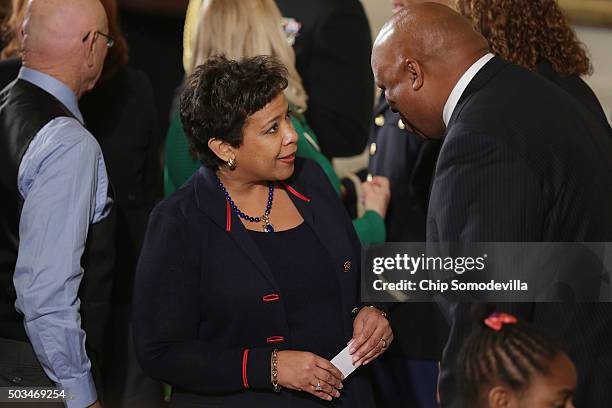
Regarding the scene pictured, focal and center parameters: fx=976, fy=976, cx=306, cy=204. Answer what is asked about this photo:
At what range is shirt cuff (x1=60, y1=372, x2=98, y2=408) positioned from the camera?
248 centimetres

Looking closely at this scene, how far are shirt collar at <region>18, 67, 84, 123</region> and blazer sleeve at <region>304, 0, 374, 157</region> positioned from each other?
4.12ft

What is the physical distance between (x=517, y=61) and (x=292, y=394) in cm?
117

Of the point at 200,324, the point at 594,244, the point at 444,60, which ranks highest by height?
the point at 444,60

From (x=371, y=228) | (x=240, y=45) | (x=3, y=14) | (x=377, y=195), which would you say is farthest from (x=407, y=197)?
(x=3, y=14)

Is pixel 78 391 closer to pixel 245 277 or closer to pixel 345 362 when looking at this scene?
pixel 245 277

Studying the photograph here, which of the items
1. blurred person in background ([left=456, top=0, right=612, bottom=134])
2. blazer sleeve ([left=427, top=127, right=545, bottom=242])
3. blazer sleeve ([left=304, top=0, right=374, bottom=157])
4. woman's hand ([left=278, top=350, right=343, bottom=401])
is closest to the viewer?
blazer sleeve ([left=427, top=127, right=545, bottom=242])

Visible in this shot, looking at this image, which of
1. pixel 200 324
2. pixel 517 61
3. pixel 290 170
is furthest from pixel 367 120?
pixel 200 324

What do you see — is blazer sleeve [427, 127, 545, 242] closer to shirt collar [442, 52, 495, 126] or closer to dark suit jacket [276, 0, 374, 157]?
shirt collar [442, 52, 495, 126]

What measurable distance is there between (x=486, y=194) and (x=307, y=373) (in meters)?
0.65

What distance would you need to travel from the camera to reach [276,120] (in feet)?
8.32

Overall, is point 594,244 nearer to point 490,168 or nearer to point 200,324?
point 490,168

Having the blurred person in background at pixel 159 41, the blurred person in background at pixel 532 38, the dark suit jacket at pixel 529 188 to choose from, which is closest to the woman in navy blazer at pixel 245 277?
the dark suit jacket at pixel 529 188

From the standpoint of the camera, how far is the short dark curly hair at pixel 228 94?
2.49m

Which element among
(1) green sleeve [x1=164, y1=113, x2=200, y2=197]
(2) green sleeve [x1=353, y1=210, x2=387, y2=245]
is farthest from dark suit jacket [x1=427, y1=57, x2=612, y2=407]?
(1) green sleeve [x1=164, y1=113, x2=200, y2=197]
